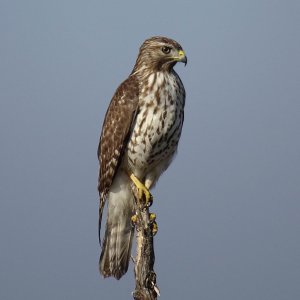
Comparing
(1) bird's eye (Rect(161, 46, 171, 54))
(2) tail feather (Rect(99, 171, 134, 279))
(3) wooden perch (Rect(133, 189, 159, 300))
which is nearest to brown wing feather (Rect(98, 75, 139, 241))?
(2) tail feather (Rect(99, 171, 134, 279))

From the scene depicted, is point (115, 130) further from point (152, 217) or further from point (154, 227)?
point (154, 227)

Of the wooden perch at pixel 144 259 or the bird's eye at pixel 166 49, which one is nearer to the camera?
the wooden perch at pixel 144 259

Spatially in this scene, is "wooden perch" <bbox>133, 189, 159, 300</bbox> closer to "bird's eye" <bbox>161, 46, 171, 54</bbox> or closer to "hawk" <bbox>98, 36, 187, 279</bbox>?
"hawk" <bbox>98, 36, 187, 279</bbox>

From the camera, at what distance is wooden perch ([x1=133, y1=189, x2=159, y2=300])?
6.68 meters

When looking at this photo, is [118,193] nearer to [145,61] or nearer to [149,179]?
[149,179]

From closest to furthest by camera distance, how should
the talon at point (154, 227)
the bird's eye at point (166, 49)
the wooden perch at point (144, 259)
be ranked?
the wooden perch at point (144, 259), the talon at point (154, 227), the bird's eye at point (166, 49)

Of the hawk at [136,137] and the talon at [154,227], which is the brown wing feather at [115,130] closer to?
the hawk at [136,137]

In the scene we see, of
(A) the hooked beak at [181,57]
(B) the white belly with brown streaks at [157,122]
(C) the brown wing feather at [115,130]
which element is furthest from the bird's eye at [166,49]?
(C) the brown wing feather at [115,130]

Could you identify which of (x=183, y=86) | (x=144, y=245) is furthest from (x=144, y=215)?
(x=183, y=86)

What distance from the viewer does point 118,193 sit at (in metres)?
8.04

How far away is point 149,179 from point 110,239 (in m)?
0.89

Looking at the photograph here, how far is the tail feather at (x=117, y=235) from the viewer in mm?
8078

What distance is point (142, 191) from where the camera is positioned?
7.68 meters

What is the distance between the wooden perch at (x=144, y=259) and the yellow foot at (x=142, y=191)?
18 cm
